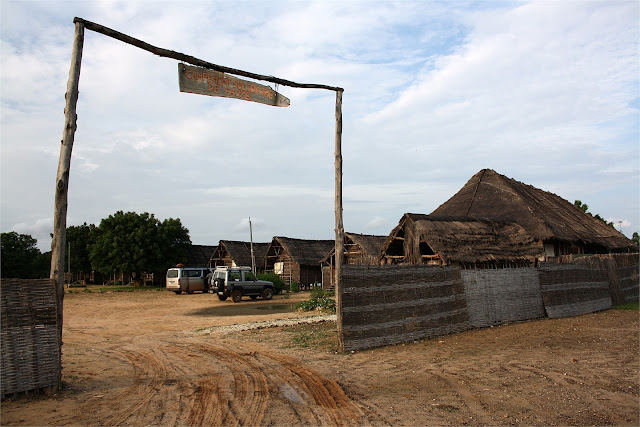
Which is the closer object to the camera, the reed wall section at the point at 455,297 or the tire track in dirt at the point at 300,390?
the tire track in dirt at the point at 300,390

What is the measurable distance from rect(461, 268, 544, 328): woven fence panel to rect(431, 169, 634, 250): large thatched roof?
5833mm

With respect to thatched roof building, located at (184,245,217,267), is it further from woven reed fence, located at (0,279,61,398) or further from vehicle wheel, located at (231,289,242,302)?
A: woven reed fence, located at (0,279,61,398)

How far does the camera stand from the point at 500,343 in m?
10.6

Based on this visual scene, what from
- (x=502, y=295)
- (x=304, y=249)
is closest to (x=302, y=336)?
(x=502, y=295)

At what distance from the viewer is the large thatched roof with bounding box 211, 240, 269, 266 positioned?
42875mm

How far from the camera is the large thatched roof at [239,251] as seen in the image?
1688 inches

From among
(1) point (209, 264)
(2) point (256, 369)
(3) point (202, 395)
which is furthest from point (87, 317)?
(1) point (209, 264)

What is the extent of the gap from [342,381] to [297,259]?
1211 inches

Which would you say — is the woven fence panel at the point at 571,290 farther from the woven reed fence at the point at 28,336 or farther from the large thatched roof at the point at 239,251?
the large thatched roof at the point at 239,251

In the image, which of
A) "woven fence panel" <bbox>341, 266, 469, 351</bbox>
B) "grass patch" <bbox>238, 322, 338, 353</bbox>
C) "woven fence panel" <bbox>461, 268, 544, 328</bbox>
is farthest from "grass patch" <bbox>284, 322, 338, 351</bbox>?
"woven fence panel" <bbox>461, 268, 544, 328</bbox>

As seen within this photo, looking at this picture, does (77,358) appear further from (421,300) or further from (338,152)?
(421,300)

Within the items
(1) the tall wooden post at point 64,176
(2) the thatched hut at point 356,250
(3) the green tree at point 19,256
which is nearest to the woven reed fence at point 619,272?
(2) the thatched hut at point 356,250

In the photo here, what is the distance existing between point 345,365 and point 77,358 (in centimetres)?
563

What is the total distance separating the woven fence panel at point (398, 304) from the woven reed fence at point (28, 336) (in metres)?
5.50
